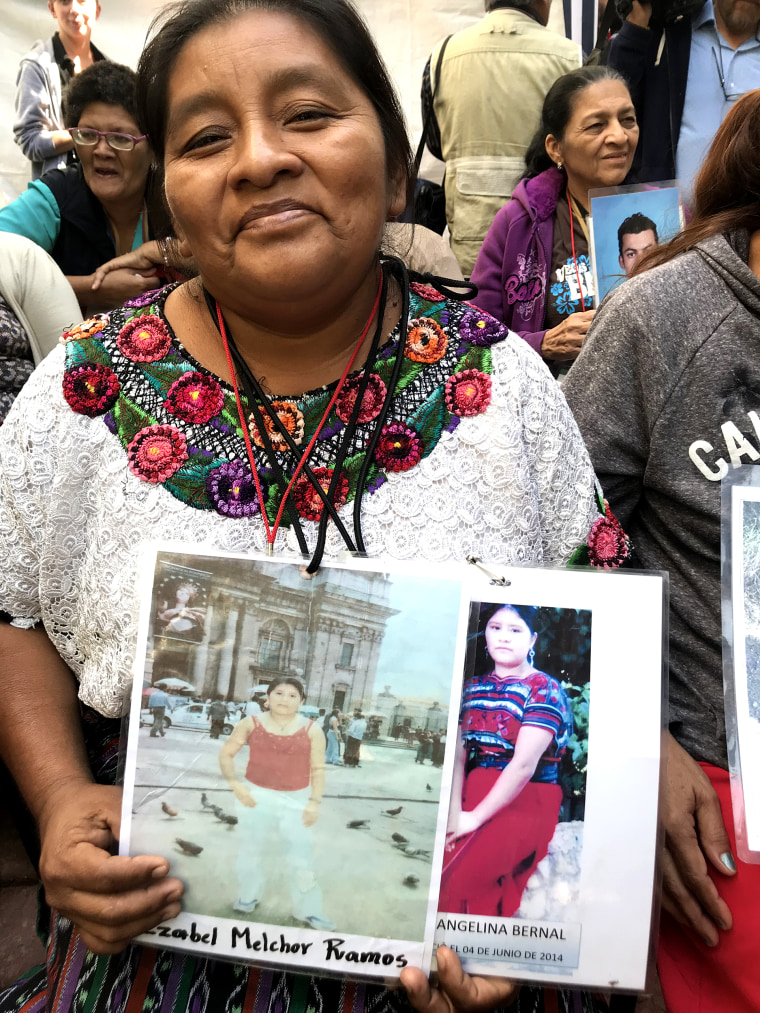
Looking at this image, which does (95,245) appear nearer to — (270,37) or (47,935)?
(270,37)

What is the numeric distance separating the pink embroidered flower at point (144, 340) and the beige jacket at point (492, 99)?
7.85ft

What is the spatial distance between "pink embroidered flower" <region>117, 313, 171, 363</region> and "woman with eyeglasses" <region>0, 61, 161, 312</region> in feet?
6.49

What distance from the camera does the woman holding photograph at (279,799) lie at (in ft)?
2.99

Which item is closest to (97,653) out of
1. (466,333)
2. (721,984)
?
(466,333)

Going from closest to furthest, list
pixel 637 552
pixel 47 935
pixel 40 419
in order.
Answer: pixel 40 419, pixel 47 935, pixel 637 552

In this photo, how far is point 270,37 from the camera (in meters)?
1.04

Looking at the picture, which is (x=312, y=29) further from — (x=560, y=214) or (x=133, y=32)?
(x=133, y=32)

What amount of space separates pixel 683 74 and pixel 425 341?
2.59 metres

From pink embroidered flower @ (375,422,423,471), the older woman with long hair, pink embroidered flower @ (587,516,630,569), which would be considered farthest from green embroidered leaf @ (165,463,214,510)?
the older woman with long hair

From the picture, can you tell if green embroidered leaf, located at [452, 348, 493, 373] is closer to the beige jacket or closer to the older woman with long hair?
the older woman with long hair

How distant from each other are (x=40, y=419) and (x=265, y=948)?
75 centimetres

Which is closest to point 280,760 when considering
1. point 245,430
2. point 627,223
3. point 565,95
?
point 245,430

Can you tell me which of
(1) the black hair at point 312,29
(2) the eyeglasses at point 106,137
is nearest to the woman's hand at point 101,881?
(1) the black hair at point 312,29

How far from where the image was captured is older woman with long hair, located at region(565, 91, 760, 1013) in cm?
122
